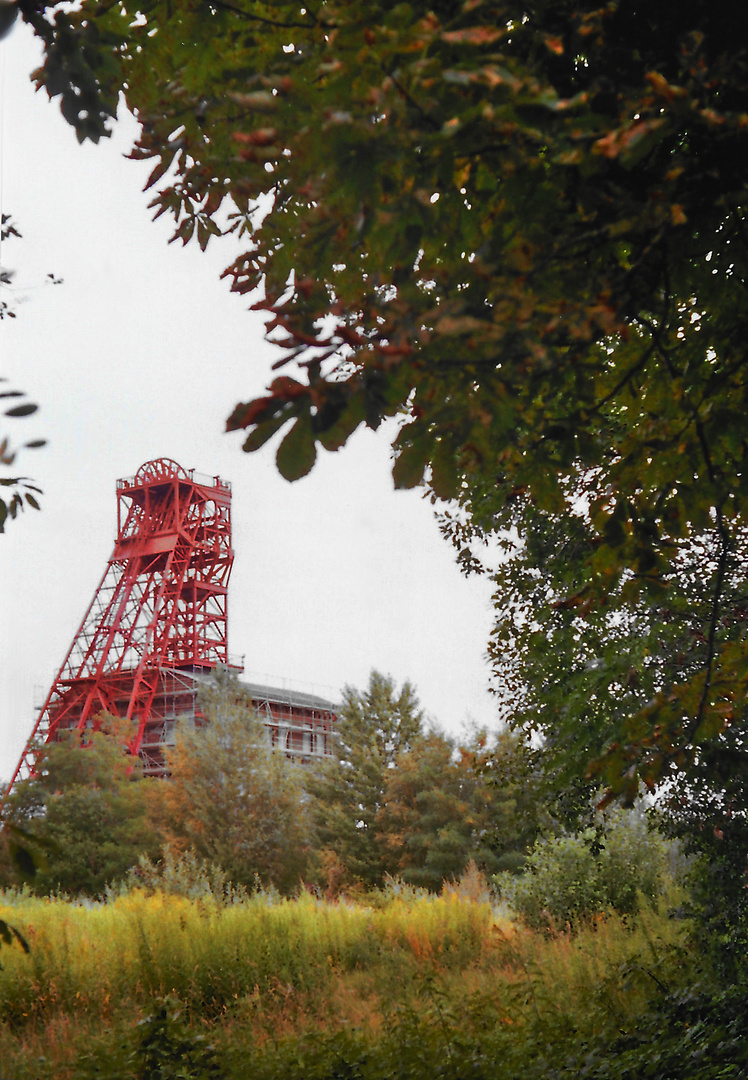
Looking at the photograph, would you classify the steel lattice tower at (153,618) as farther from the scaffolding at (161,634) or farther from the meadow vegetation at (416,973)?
the meadow vegetation at (416,973)

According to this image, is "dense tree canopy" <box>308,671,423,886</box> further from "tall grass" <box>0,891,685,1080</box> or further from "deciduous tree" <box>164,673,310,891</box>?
"tall grass" <box>0,891,685,1080</box>

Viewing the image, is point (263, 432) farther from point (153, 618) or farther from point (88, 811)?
point (153, 618)

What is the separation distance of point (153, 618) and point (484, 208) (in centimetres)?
3013

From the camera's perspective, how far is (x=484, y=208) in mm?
1459

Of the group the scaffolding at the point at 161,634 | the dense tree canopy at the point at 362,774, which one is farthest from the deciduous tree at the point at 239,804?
the scaffolding at the point at 161,634

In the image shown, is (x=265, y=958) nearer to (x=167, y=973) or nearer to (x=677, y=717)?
(x=167, y=973)

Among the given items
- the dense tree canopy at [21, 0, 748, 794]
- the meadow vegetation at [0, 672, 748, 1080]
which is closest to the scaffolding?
the meadow vegetation at [0, 672, 748, 1080]

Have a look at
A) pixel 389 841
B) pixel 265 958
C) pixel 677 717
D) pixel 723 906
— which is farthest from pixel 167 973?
pixel 389 841

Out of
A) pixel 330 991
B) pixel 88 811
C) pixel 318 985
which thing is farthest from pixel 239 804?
pixel 330 991

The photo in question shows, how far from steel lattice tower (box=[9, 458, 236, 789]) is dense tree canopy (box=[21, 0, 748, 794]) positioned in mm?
26776

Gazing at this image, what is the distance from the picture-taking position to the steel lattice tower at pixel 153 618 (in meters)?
28.7

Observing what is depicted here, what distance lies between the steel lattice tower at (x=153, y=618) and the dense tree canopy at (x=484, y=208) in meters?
26.8

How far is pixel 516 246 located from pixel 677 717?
120 cm

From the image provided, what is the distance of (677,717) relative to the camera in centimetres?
184
